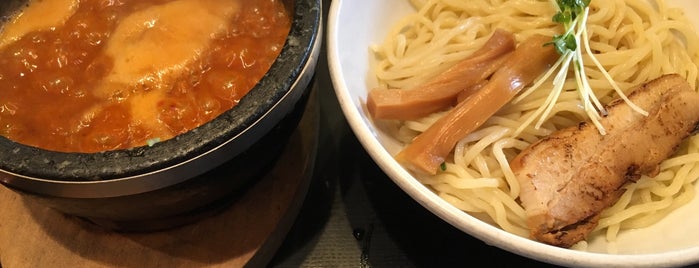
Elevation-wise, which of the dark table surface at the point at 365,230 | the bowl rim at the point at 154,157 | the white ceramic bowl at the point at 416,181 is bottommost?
the dark table surface at the point at 365,230

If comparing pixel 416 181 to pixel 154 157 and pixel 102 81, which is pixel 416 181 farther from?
pixel 102 81

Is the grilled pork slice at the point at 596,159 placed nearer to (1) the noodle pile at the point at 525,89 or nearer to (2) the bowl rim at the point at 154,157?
(1) the noodle pile at the point at 525,89

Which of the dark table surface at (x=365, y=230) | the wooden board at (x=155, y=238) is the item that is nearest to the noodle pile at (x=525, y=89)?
the dark table surface at (x=365, y=230)

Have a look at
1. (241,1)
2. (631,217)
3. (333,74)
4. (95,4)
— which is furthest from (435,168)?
(95,4)

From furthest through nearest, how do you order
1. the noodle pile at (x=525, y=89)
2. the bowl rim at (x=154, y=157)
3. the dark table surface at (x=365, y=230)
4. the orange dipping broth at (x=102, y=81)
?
the dark table surface at (x=365, y=230), the noodle pile at (x=525, y=89), the orange dipping broth at (x=102, y=81), the bowl rim at (x=154, y=157)

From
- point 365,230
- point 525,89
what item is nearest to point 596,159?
point 525,89
